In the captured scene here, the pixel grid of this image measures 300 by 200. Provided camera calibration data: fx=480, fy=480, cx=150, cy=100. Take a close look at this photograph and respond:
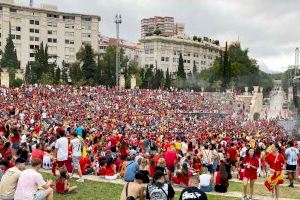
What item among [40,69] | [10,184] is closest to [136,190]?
[10,184]

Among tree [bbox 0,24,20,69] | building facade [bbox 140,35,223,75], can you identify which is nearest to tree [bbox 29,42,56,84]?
tree [bbox 0,24,20,69]

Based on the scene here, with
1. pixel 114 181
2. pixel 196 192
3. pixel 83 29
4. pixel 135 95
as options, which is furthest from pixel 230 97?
pixel 196 192

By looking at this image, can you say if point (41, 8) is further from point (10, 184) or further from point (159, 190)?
point (159, 190)

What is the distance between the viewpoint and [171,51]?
141625 mm

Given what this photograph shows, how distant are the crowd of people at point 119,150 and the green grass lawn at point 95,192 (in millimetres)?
318

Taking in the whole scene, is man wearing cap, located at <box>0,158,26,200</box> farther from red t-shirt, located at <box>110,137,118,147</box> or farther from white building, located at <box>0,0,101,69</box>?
white building, located at <box>0,0,101,69</box>

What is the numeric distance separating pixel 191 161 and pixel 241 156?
3438 mm

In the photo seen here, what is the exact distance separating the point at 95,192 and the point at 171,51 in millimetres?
128465

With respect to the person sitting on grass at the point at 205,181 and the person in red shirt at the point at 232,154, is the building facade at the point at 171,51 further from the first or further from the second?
the person sitting on grass at the point at 205,181

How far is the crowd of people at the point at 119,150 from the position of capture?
9180 mm

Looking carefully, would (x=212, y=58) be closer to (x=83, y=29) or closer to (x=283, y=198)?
(x=83, y=29)

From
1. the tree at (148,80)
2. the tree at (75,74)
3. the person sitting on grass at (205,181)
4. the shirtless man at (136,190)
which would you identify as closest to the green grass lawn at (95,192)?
the person sitting on grass at (205,181)

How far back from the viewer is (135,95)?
186 feet

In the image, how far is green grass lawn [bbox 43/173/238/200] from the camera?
1391 cm
